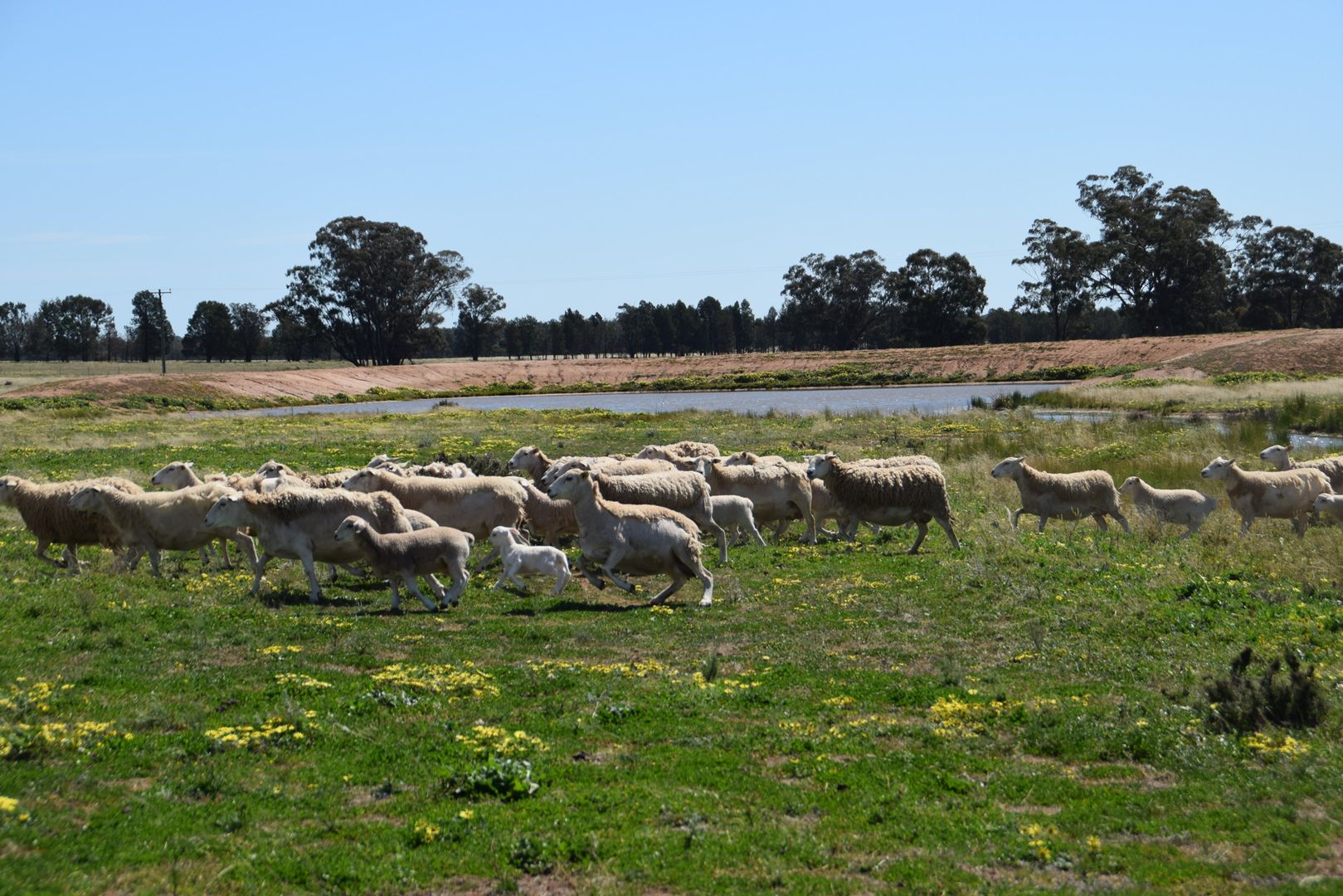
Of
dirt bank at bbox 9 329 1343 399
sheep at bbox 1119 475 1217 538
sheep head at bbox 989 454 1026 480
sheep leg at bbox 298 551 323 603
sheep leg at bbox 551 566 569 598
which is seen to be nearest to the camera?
sheep leg at bbox 298 551 323 603

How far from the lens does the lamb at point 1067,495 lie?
22656mm

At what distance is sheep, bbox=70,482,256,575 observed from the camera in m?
16.7

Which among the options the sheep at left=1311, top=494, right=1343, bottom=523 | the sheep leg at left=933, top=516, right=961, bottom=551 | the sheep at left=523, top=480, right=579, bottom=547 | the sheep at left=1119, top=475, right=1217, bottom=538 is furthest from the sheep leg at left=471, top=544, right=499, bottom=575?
the sheep at left=1311, top=494, right=1343, bottom=523

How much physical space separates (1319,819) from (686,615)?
8273 millimetres

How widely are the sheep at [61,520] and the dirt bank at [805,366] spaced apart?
6052 cm

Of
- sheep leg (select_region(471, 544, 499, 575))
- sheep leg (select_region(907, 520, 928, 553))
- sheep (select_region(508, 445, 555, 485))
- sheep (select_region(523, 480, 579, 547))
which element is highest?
sheep (select_region(508, 445, 555, 485))

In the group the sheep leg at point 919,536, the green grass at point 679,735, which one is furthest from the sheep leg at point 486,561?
the sheep leg at point 919,536

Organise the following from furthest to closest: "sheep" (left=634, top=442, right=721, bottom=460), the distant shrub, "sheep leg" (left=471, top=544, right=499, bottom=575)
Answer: "sheep" (left=634, top=442, right=721, bottom=460), "sheep leg" (left=471, top=544, right=499, bottom=575), the distant shrub

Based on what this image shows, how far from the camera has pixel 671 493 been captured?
19.2 metres

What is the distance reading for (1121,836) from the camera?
24.9 feet

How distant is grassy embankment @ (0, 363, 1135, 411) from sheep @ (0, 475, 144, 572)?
183ft

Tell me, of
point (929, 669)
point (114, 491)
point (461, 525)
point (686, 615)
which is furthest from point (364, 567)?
point (929, 669)

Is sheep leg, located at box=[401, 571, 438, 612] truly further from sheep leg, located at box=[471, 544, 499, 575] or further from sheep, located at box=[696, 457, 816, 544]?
sheep, located at box=[696, 457, 816, 544]

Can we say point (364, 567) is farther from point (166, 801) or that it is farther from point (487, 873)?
point (487, 873)
